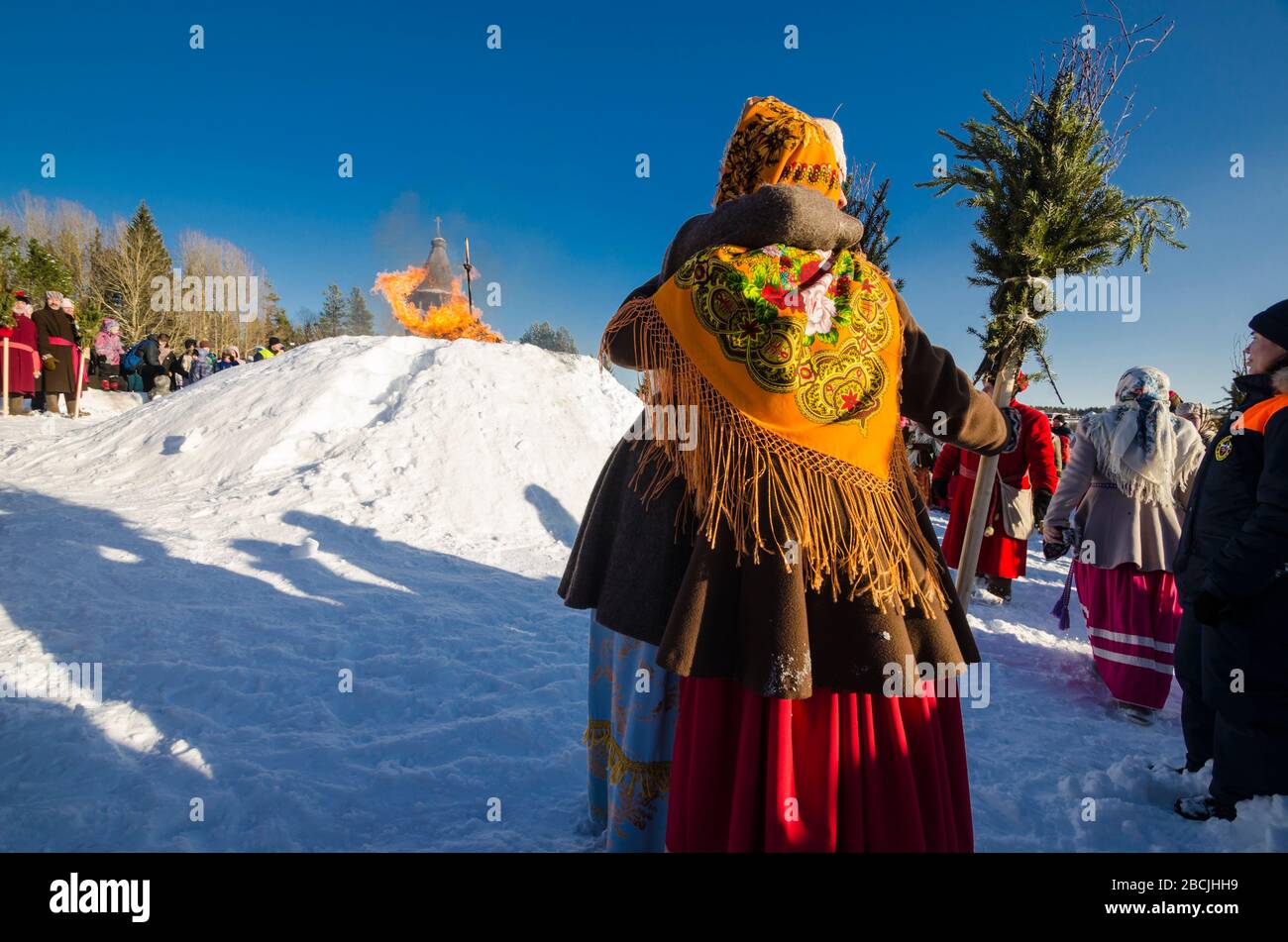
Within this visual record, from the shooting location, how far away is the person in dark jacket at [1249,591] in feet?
7.40

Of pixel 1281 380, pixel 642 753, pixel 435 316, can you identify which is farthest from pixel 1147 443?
pixel 435 316

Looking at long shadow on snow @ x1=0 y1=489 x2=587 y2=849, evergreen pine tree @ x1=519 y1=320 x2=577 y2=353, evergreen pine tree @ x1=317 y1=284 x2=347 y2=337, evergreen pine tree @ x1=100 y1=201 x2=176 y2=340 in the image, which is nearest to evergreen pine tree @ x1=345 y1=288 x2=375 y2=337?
evergreen pine tree @ x1=317 y1=284 x2=347 y2=337

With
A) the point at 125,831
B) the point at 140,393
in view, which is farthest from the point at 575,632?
the point at 140,393

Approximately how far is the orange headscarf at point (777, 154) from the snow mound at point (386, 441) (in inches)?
221

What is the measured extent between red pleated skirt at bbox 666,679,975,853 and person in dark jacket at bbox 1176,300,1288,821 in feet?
5.98

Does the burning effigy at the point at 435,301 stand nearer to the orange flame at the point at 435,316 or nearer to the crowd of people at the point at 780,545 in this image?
the orange flame at the point at 435,316

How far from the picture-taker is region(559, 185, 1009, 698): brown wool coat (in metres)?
1.37

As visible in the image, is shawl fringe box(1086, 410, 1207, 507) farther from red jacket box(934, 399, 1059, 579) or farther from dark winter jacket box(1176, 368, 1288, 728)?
red jacket box(934, 399, 1059, 579)

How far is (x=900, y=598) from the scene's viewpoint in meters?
1.44

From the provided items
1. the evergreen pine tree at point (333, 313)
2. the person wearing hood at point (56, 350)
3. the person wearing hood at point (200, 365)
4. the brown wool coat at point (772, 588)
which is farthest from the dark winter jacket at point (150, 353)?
the evergreen pine tree at point (333, 313)

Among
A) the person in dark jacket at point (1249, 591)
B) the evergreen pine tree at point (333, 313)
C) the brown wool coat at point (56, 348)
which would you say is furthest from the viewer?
the evergreen pine tree at point (333, 313)
